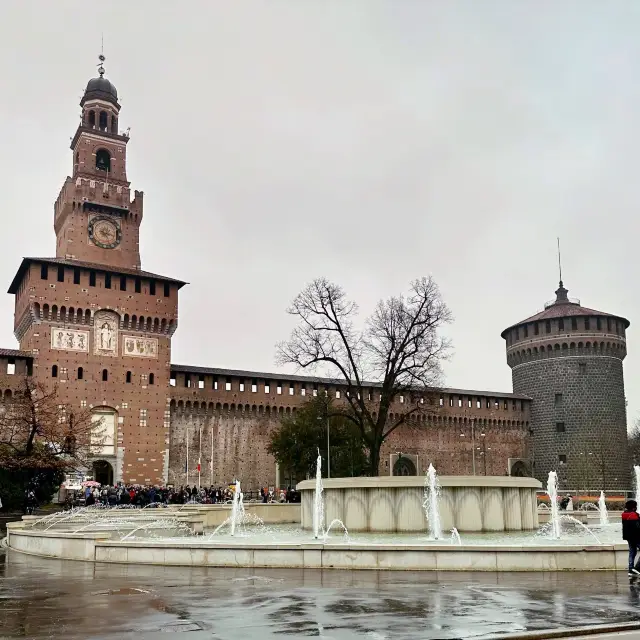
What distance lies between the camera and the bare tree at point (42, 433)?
31016 millimetres

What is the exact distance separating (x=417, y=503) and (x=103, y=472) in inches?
1225

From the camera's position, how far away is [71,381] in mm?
45625

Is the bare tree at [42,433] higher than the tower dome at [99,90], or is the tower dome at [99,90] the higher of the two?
the tower dome at [99,90]

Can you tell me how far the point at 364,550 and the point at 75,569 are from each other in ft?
16.4

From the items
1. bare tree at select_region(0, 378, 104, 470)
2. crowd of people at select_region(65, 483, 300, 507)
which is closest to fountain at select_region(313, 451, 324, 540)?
bare tree at select_region(0, 378, 104, 470)

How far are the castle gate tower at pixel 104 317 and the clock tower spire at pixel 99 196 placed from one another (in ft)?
0.21

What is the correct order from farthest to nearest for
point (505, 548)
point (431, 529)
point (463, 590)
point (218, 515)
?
point (218, 515)
point (431, 529)
point (505, 548)
point (463, 590)

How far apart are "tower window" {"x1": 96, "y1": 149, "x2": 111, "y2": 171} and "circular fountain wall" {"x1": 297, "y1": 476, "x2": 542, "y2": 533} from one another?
3846cm

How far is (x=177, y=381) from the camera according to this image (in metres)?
51.0

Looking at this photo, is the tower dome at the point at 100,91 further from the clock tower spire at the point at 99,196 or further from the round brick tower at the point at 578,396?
the round brick tower at the point at 578,396

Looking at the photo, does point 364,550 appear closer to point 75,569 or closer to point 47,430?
point 75,569

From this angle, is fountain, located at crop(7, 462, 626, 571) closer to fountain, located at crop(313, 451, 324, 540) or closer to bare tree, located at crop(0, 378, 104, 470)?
fountain, located at crop(313, 451, 324, 540)

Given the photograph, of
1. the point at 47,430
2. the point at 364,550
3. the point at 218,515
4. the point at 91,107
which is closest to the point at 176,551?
the point at 364,550

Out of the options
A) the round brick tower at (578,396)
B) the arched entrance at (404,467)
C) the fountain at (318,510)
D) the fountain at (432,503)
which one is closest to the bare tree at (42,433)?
the fountain at (318,510)
